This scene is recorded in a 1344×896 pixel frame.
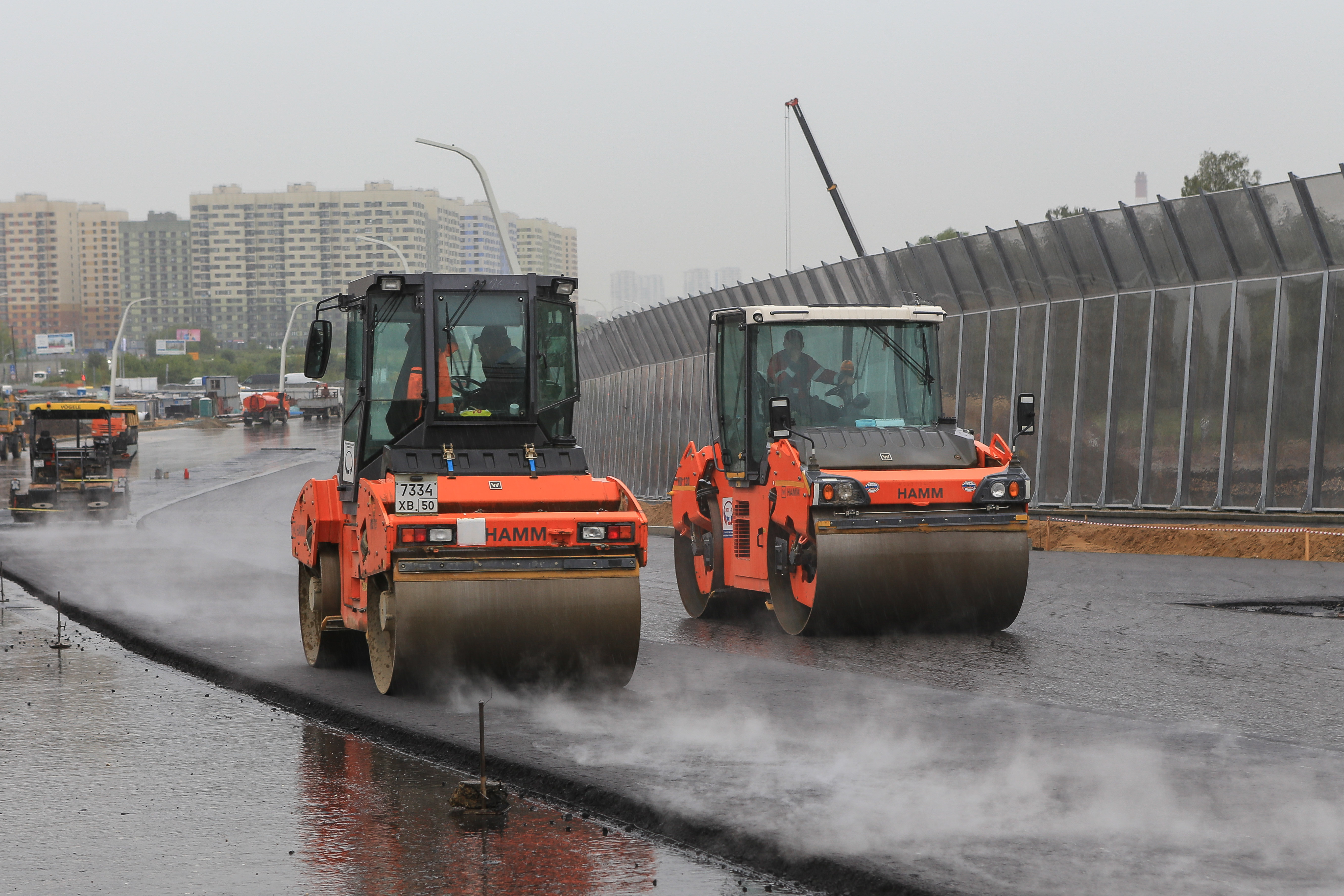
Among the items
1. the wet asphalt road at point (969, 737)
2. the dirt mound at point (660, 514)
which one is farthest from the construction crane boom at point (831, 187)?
the wet asphalt road at point (969, 737)

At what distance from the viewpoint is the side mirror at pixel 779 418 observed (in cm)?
1261

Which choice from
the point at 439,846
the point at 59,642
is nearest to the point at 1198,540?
the point at 59,642

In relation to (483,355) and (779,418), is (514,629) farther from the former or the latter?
(779,418)

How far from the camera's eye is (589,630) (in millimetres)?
9508

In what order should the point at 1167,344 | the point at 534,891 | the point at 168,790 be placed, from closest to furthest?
the point at 534,891
the point at 168,790
the point at 1167,344

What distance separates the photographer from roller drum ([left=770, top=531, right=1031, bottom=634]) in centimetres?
1210

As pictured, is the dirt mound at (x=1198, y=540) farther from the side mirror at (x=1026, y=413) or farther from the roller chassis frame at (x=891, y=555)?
the roller chassis frame at (x=891, y=555)

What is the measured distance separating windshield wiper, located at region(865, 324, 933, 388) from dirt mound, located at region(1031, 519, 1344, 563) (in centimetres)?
675

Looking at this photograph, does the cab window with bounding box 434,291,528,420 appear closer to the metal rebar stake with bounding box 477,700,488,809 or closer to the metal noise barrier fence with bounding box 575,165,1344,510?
the metal rebar stake with bounding box 477,700,488,809

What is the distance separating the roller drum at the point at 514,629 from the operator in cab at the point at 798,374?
14.2 ft

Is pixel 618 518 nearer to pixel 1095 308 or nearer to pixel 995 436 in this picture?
pixel 995 436

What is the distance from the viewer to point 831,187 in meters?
52.7

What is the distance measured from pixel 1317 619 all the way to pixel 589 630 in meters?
6.95

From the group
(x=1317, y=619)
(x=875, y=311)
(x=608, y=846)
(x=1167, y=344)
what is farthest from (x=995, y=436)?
(x=1167, y=344)
